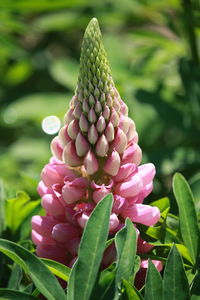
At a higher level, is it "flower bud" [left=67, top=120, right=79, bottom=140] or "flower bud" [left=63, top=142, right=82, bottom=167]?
"flower bud" [left=67, top=120, right=79, bottom=140]

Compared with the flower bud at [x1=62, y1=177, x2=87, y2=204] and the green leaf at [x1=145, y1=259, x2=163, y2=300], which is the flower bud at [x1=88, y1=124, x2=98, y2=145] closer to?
the flower bud at [x1=62, y1=177, x2=87, y2=204]

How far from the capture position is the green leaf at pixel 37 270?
1.27 metres

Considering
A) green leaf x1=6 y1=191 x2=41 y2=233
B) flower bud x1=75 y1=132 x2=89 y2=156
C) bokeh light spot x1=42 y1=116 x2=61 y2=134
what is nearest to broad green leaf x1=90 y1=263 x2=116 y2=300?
flower bud x1=75 y1=132 x2=89 y2=156

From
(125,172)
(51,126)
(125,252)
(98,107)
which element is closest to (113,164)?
(125,172)

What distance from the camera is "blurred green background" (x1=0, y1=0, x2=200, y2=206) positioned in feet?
8.20

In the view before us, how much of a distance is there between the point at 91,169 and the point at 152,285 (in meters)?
0.32

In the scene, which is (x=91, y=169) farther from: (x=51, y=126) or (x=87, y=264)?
(x=51, y=126)

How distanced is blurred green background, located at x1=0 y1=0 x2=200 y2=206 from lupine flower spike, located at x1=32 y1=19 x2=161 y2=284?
1.09 feet

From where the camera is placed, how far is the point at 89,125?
58.4 inches

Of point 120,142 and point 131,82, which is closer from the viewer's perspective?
point 120,142

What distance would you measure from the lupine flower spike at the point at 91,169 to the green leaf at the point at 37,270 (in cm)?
17

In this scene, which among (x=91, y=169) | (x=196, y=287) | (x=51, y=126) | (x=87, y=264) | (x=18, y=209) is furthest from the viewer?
(x=51, y=126)

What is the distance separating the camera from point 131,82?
2830mm

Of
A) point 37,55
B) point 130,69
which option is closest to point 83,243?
point 130,69
